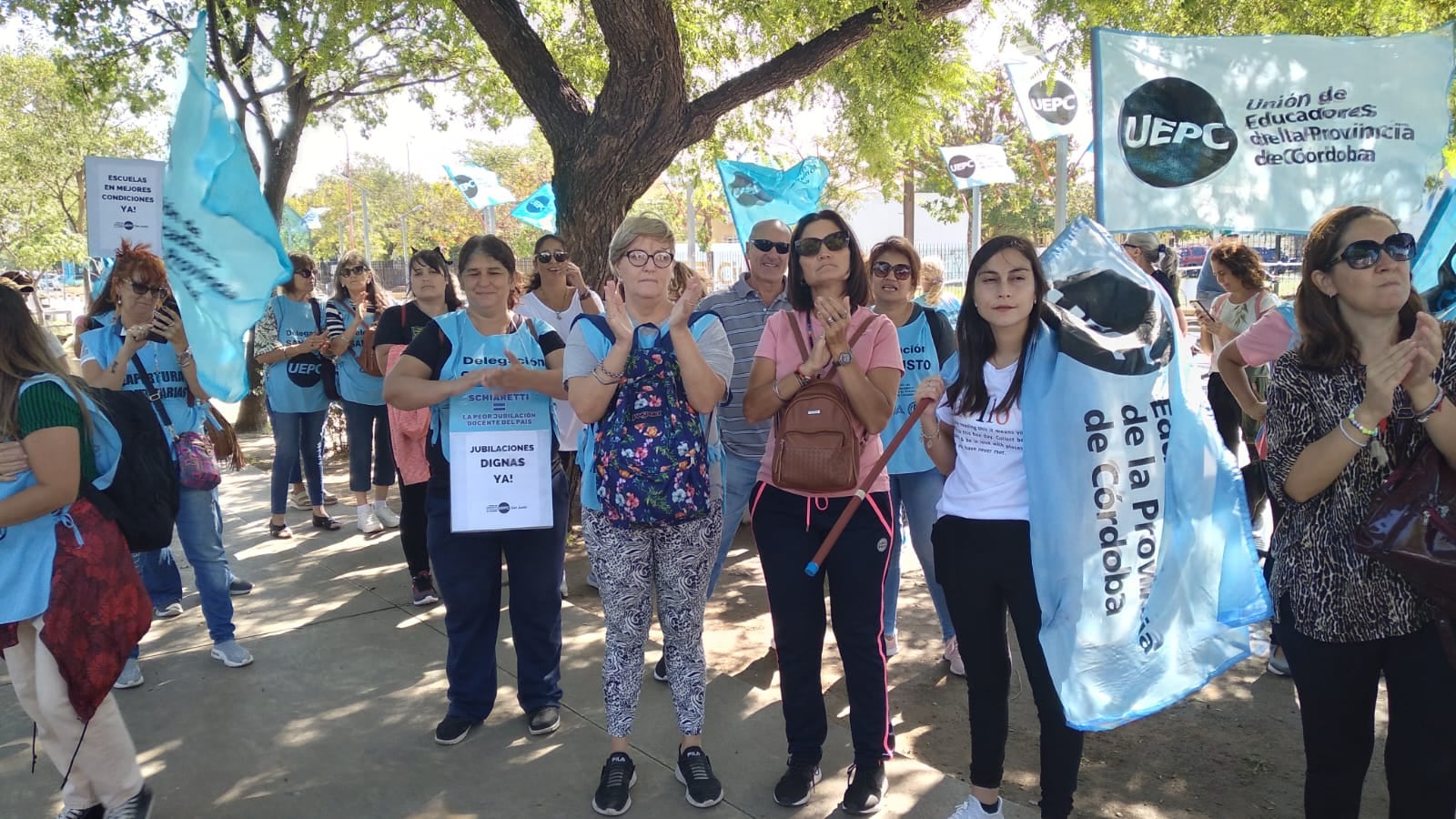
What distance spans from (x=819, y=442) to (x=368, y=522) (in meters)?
4.77

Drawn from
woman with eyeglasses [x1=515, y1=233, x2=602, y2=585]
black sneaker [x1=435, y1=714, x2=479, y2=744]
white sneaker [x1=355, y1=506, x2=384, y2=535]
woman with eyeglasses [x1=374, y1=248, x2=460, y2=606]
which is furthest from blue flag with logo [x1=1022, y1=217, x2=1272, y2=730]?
white sneaker [x1=355, y1=506, x2=384, y2=535]

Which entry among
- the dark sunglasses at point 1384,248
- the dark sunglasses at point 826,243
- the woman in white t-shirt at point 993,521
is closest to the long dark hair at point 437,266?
the dark sunglasses at point 826,243

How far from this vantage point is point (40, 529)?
292cm

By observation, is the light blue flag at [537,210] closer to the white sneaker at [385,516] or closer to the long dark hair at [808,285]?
the white sneaker at [385,516]

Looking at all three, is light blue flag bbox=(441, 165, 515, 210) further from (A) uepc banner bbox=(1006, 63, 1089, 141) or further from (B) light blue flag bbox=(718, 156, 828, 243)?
(B) light blue flag bbox=(718, 156, 828, 243)

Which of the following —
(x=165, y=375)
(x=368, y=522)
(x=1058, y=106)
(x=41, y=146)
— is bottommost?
(x=368, y=522)

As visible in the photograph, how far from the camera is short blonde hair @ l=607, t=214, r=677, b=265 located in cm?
318

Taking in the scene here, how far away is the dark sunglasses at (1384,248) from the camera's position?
8.16 feet

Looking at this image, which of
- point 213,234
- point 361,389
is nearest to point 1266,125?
point 213,234

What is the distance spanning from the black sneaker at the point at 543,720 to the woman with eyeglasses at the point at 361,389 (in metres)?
3.34

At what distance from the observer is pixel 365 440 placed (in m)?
6.95

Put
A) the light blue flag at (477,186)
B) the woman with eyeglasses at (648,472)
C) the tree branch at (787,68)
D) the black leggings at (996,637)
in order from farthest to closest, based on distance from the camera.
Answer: the light blue flag at (477,186) → the tree branch at (787,68) → the woman with eyeglasses at (648,472) → the black leggings at (996,637)

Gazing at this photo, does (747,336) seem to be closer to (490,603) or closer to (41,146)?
(490,603)

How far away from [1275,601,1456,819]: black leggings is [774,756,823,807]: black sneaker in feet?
4.79
